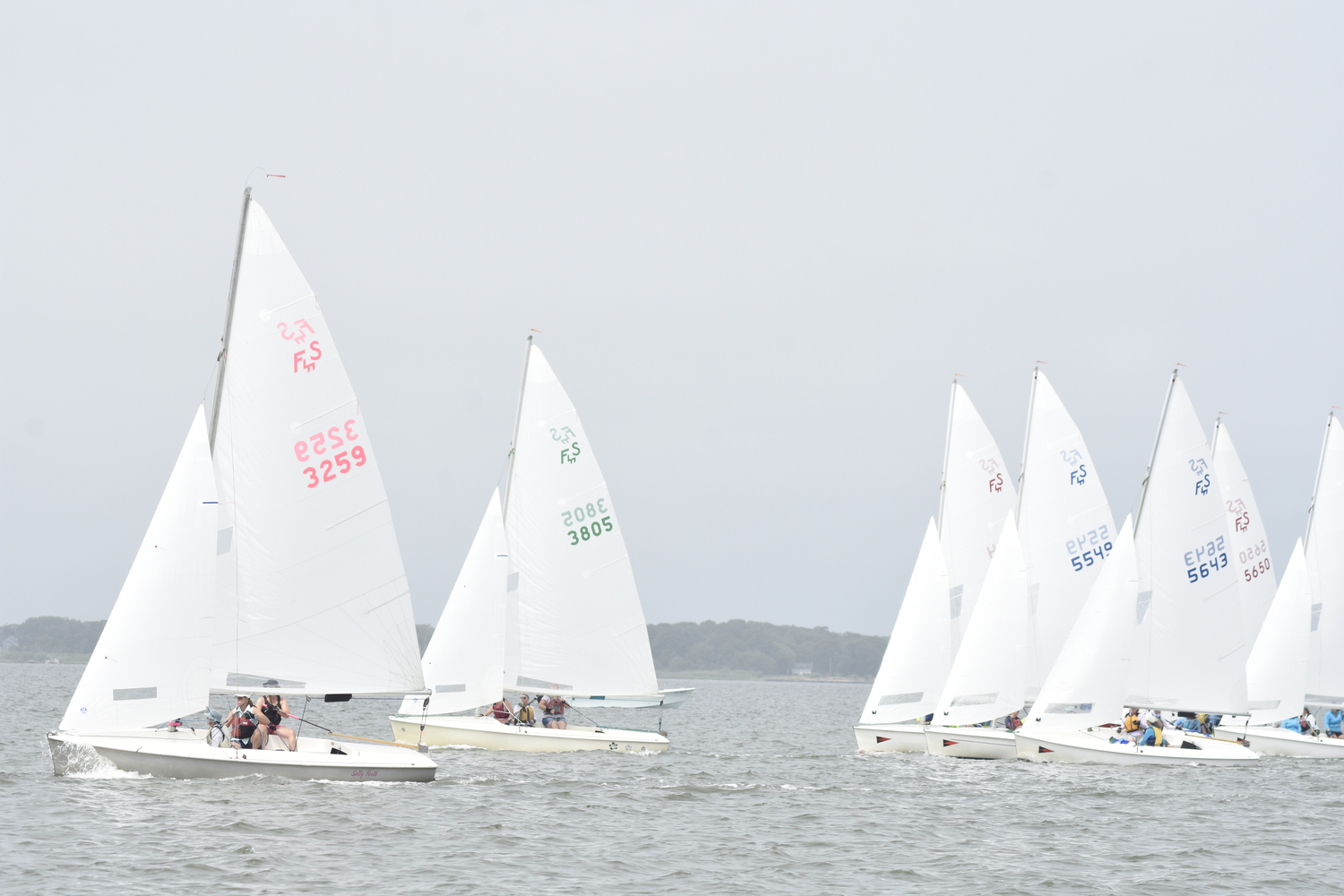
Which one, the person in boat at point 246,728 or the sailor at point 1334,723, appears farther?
the sailor at point 1334,723

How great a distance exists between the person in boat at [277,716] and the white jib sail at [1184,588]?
59.7ft

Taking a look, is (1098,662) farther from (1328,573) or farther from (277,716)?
(277,716)

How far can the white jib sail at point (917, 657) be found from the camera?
32.2 metres

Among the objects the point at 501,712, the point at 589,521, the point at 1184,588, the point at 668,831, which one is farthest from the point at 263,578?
the point at 1184,588

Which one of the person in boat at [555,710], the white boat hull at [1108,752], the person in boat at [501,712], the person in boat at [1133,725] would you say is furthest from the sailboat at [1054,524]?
the person in boat at [501,712]

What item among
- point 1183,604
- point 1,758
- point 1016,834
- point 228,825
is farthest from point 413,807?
point 1183,604

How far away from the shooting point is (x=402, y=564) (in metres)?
22.1

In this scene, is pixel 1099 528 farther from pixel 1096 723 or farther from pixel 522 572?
pixel 522 572

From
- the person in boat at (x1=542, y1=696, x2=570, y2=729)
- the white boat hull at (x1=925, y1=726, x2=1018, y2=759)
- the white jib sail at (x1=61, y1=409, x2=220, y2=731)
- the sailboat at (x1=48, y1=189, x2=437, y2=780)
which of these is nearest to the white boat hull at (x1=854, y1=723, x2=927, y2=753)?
the white boat hull at (x1=925, y1=726, x2=1018, y2=759)

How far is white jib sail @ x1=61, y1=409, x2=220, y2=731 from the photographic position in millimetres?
19578

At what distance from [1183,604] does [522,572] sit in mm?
14274

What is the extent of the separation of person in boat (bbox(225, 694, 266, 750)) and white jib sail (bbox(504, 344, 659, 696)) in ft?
36.8

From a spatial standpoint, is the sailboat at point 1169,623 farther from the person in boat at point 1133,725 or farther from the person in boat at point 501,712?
the person in boat at point 501,712

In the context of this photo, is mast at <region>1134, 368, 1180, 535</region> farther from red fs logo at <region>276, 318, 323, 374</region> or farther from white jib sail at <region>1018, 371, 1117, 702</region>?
red fs logo at <region>276, 318, 323, 374</region>
